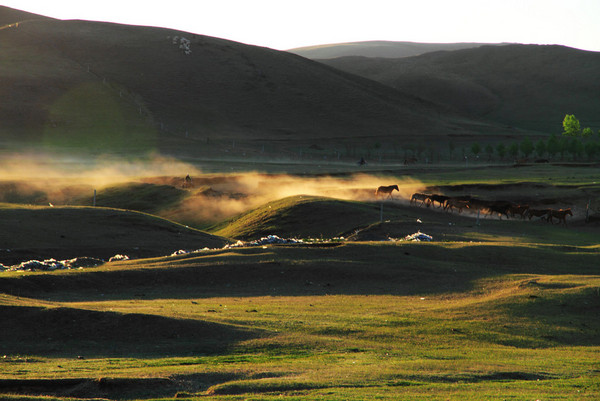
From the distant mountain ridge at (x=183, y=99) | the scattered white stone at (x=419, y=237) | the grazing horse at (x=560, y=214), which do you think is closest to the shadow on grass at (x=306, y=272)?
the scattered white stone at (x=419, y=237)

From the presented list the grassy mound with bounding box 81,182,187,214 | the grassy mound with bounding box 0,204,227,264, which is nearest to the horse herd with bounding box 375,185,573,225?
the grassy mound with bounding box 81,182,187,214

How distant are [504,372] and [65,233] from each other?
27226 millimetres

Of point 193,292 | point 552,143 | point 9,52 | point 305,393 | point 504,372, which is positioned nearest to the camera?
point 305,393

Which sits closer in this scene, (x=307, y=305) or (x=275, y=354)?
(x=275, y=354)

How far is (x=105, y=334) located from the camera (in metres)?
18.4

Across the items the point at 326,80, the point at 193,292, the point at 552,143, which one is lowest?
the point at 193,292

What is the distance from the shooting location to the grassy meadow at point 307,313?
45.1ft

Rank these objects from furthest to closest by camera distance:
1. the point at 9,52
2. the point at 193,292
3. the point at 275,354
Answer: the point at 9,52, the point at 193,292, the point at 275,354

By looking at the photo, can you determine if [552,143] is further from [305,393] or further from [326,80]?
[305,393]

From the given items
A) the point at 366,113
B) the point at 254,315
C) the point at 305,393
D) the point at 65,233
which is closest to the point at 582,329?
the point at 254,315

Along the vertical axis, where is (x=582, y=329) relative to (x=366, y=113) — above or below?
below

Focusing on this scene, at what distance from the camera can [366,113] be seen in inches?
6550

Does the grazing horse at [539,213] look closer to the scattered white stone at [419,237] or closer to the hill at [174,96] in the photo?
the scattered white stone at [419,237]

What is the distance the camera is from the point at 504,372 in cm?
1502
